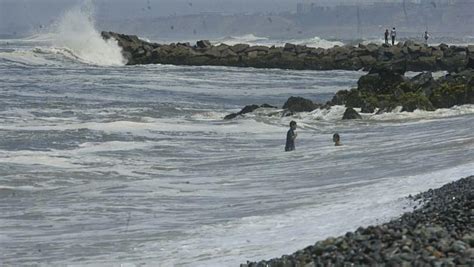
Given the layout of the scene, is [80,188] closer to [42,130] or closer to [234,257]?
[234,257]

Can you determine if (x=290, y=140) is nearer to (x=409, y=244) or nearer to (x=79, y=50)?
(x=409, y=244)

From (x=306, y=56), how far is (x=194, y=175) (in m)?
37.3

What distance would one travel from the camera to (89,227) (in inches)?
421

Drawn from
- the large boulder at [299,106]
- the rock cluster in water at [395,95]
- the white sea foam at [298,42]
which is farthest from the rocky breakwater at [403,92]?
the white sea foam at [298,42]

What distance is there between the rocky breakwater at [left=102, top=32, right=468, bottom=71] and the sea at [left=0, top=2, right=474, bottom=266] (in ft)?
61.3

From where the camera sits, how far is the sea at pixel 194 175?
9.47 meters

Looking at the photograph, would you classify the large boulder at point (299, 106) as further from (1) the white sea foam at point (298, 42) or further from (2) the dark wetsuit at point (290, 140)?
(1) the white sea foam at point (298, 42)

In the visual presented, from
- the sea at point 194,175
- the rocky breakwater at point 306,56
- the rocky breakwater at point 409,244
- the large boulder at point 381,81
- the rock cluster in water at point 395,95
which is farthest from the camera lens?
the rocky breakwater at point 306,56

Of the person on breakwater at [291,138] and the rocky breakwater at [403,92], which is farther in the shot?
the rocky breakwater at [403,92]

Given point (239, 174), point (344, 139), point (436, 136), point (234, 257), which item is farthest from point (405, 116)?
point (234, 257)

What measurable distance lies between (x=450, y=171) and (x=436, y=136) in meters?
5.94

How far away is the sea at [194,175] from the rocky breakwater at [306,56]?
61.3 feet

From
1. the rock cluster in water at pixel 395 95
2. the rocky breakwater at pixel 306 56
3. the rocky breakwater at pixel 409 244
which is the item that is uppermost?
the rocky breakwater at pixel 409 244

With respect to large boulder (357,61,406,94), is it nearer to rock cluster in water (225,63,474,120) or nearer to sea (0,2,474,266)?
rock cluster in water (225,63,474,120)
